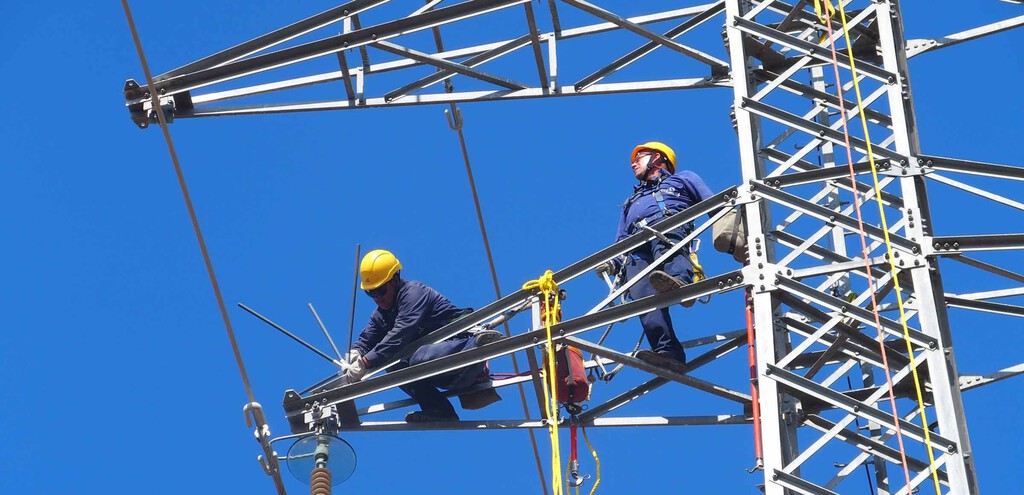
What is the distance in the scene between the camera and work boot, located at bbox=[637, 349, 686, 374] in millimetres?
12500

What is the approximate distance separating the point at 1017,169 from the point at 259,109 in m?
6.13

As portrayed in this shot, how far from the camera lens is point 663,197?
13.4 metres

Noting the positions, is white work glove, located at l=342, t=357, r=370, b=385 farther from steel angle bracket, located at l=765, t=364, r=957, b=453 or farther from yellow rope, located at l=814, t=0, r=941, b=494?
yellow rope, located at l=814, t=0, r=941, b=494

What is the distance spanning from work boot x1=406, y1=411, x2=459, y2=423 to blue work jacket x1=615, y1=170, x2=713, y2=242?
1.99 meters

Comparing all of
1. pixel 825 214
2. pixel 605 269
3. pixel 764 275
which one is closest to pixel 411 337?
pixel 605 269

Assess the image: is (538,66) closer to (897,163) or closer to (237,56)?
(237,56)

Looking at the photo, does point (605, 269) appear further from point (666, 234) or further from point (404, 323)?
point (404, 323)

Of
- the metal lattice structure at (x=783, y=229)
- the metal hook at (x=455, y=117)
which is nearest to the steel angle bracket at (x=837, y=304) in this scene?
the metal lattice structure at (x=783, y=229)

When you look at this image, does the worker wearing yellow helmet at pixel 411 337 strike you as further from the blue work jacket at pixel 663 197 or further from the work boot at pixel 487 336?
the blue work jacket at pixel 663 197

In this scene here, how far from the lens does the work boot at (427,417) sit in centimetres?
1327

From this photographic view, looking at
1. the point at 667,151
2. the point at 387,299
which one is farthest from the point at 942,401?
the point at 387,299

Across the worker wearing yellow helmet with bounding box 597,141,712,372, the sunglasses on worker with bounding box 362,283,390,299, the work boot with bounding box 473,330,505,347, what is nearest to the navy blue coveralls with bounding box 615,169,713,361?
the worker wearing yellow helmet with bounding box 597,141,712,372

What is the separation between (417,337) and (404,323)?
0.18 m

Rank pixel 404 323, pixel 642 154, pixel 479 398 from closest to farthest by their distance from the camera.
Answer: pixel 479 398 → pixel 404 323 → pixel 642 154
